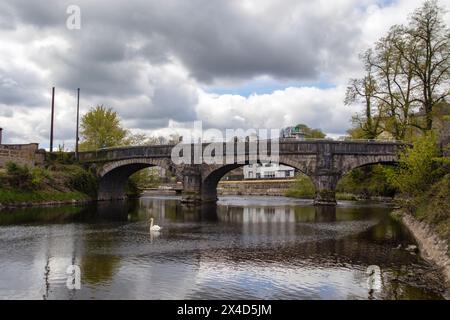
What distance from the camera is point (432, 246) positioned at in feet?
72.0

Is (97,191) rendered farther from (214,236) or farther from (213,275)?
(213,275)

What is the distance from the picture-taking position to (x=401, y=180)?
36125 mm

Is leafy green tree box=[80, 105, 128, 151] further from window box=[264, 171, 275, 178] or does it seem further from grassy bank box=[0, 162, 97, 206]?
window box=[264, 171, 275, 178]

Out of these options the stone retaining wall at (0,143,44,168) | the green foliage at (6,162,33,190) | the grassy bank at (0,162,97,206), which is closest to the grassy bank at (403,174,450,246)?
the grassy bank at (0,162,97,206)

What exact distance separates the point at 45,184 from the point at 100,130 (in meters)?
21.3

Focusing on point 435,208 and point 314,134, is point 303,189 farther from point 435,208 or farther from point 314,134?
point 435,208

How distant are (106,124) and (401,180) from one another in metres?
55.3

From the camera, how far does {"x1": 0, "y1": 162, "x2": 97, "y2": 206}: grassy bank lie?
5258 cm

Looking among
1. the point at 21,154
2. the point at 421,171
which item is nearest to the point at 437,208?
the point at 421,171

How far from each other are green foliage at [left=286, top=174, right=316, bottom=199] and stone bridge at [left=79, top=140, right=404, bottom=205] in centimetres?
2349

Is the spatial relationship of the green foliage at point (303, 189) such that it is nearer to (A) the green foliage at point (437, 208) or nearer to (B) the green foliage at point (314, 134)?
(B) the green foliage at point (314, 134)

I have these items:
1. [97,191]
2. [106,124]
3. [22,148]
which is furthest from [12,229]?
[106,124]

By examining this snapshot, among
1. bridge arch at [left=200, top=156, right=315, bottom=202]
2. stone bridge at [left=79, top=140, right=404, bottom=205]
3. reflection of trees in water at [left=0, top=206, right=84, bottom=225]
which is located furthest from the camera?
bridge arch at [left=200, top=156, right=315, bottom=202]
